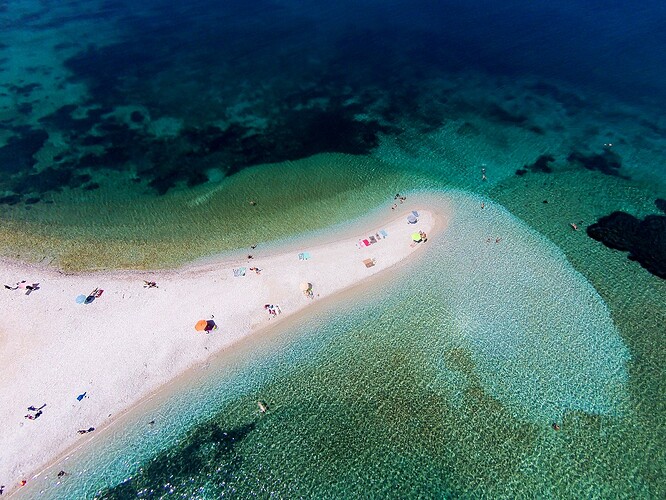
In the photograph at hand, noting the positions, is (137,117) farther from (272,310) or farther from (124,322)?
(272,310)

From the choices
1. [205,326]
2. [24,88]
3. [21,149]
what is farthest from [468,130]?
[24,88]

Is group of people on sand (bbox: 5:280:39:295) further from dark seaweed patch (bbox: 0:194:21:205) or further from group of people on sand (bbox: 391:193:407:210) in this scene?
group of people on sand (bbox: 391:193:407:210)

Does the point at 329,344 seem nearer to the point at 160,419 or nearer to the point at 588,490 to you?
the point at 160,419

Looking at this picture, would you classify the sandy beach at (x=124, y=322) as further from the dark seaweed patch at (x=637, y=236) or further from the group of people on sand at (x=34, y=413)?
the dark seaweed patch at (x=637, y=236)

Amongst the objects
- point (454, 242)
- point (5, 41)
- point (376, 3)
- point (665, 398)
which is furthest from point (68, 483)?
point (376, 3)

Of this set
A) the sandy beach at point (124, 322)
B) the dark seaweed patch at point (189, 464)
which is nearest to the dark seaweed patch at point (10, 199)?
the sandy beach at point (124, 322)
